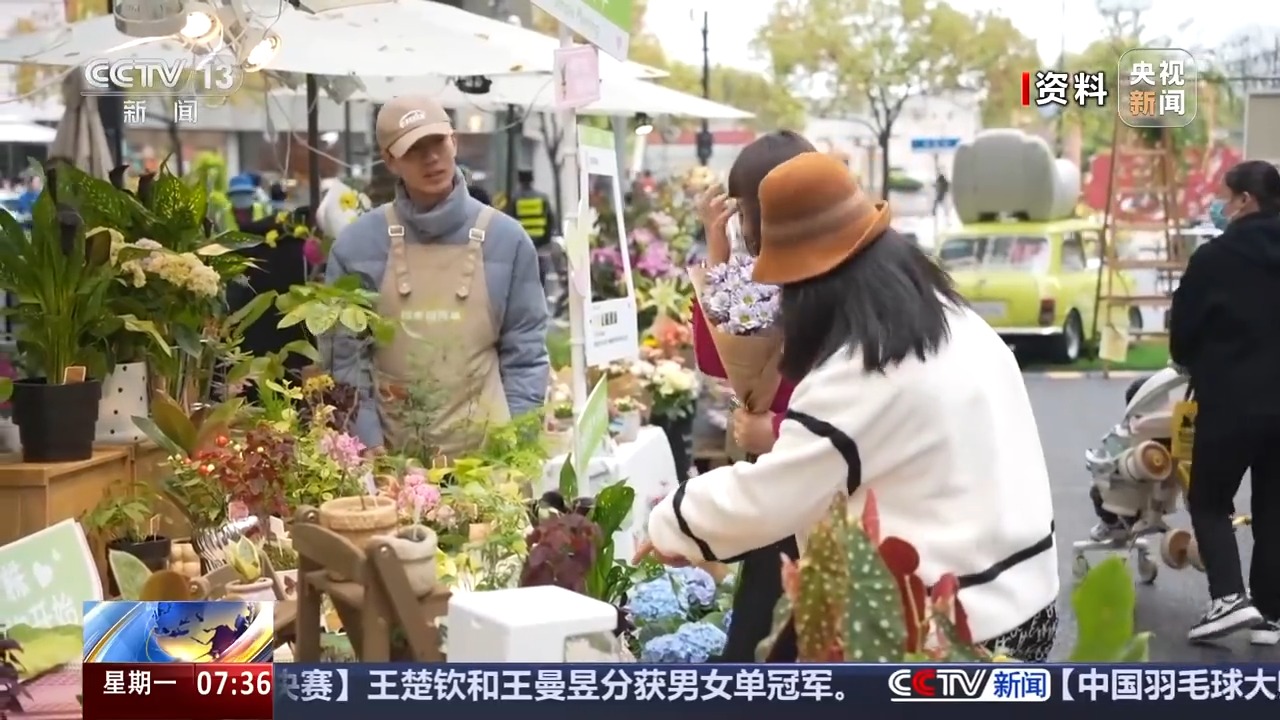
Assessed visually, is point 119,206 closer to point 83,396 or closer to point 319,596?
point 83,396

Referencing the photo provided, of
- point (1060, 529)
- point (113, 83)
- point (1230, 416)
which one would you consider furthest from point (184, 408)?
point (1060, 529)

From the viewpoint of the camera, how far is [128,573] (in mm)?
2508

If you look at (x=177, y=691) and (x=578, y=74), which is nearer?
(x=177, y=691)

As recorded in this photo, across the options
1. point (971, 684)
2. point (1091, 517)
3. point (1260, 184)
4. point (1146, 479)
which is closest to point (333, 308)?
point (971, 684)

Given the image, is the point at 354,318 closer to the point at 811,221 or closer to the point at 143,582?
the point at 143,582

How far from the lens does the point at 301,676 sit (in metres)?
2.06

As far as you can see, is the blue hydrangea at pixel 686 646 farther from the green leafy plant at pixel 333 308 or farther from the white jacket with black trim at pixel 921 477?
the green leafy plant at pixel 333 308

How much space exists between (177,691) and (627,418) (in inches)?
127

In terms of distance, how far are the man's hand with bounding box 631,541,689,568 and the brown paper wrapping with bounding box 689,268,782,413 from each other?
25 centimetres

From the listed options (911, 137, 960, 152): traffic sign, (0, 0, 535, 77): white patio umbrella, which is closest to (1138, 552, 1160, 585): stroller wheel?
(911, 137, 960, 152): traffic sign

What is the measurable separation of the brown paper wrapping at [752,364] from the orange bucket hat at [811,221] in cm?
21

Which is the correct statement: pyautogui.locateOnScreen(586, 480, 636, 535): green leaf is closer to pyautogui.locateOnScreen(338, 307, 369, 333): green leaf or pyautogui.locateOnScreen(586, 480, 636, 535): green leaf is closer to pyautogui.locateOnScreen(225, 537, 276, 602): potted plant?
pyautogui.locateOnScreen(225, 537, 276, 602): potted plant

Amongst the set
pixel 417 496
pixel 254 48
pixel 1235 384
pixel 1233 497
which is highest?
pixel 254 48

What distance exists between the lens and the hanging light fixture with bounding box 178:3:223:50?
→ 267cm
